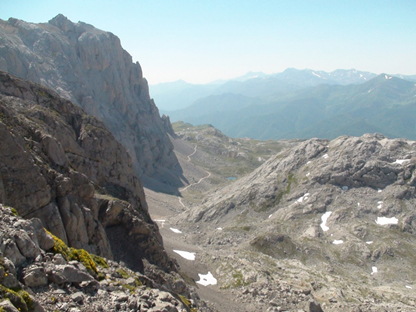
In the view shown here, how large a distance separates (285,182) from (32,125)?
81.1 m

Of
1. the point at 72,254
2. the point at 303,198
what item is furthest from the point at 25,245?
the point at 303,198

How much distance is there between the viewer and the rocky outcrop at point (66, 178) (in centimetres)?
2581

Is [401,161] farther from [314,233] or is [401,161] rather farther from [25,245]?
[25,245]

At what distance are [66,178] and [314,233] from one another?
63204 mm

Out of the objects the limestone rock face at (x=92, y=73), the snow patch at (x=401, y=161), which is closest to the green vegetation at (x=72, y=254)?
the snow patch at (x=401, y=161)

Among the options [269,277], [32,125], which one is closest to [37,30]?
[32,125]

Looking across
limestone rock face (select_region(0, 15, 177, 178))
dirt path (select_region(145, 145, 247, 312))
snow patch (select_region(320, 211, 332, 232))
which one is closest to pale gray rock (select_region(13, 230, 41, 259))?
dirt path (select_region(145, 145, 247, 312))

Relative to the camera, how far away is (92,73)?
546ft

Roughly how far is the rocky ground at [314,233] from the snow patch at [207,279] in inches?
44.5

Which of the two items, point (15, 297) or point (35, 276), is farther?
point (35, 276)

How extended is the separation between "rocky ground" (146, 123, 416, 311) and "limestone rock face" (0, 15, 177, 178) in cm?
5484

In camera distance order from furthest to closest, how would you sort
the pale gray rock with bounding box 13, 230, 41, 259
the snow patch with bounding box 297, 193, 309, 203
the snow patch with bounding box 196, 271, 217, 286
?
the snow patch with bounding box 297, 193, 309, 203, the snow patch with bounding box 196, 271, 217, 286, the pale gray rock with bounding box 13, 230, 41, 259

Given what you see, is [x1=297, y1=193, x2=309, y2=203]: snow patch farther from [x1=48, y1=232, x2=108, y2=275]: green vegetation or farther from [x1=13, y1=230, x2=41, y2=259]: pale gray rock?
[x1=13, y1=230, x2=41, y2=259]: pale gray rock

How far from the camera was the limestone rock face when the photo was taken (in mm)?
136125
